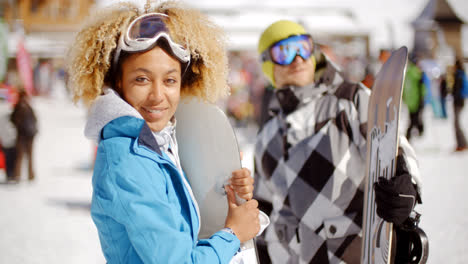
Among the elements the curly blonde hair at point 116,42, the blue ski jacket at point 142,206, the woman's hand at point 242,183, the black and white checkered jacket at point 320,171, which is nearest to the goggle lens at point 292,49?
the black and white checkered jacket at point 320,171

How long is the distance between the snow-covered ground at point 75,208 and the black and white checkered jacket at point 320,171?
83.9 inches

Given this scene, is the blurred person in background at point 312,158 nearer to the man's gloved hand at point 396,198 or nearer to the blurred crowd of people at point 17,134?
the man's gloved hand at point 396,198

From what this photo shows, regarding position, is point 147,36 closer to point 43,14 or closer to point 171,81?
point 171,81

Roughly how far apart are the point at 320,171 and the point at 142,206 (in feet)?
3.86

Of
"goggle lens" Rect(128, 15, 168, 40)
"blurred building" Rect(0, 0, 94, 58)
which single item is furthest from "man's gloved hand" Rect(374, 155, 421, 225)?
"blurred building" Rect(0, 0, 94, 58)

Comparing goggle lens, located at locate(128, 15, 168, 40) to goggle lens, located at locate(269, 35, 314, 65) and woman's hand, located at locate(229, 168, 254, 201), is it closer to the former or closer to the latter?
woman's hand, located at locate(229, 168, 254, 201)

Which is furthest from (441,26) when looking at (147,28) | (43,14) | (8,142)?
(43,14)

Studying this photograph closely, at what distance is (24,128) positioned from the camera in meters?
6.64

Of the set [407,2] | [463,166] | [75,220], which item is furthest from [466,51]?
[75,220]

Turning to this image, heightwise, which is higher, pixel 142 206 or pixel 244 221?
pixel 142 206

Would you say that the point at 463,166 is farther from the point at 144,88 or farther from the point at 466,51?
the point at 466,51

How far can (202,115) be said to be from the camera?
144cm

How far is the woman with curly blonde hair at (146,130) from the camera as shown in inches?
38.6

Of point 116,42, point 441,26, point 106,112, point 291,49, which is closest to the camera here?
point 106,112
